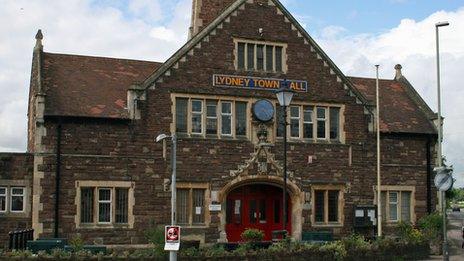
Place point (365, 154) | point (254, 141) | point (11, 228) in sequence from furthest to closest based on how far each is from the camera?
point (365, 154) < point (254, 141) < point (11, 228)

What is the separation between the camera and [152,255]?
70.8ft

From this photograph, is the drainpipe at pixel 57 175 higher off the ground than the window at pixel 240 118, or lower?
lower

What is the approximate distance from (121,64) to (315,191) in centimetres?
1126

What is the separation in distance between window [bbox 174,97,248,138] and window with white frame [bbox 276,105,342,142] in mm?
1848

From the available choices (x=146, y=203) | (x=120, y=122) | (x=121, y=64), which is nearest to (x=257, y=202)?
(x=146, y=203)

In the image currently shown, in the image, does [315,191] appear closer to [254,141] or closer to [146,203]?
[254,141]

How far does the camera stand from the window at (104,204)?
28.7 metres

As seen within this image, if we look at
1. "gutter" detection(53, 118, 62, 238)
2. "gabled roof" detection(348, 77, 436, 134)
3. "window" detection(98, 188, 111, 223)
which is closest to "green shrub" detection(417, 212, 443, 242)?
"gabled roof" detection(348, 77, 436, 134)

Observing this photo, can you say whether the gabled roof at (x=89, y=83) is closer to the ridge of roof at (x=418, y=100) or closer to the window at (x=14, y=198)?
the window at (x=14, y=198)

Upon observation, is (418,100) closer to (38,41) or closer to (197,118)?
(197,118)

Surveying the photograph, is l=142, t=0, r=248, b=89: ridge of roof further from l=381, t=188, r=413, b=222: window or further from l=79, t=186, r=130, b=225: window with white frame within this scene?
l=381, t=188, r=413, b=222: window

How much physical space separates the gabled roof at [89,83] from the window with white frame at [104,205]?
3.11 m

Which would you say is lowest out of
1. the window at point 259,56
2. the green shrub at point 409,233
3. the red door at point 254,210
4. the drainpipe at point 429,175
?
the green shrub at point 409,233

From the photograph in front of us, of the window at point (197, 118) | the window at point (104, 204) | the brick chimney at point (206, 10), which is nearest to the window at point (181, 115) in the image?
the window at point (197, 118)
